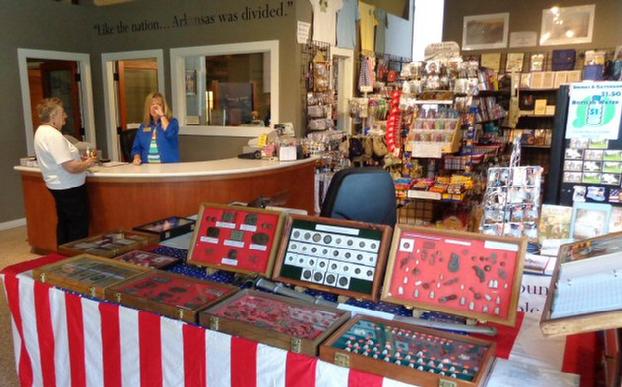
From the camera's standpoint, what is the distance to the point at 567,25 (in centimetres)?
722

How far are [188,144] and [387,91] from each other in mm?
3160

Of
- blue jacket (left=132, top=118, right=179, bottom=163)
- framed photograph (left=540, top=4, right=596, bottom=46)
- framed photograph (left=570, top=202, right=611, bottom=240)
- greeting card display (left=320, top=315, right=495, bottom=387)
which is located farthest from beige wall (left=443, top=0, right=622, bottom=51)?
greeting card display (left=320, top=315, right=495, bottom=387)

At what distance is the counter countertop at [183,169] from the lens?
4.08 m

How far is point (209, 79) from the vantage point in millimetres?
6723

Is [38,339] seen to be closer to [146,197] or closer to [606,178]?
[146,197]

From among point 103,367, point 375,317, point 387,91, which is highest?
point 387,91

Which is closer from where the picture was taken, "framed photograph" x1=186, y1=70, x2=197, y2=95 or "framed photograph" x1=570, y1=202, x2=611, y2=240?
"framed photograph" x1=570, y1=202, x2=611, y2=240

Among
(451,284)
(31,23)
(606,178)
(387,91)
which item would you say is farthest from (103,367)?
(387,91)

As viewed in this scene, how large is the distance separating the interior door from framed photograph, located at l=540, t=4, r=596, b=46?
23.5ft

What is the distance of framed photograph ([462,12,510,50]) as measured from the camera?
25.2 feet

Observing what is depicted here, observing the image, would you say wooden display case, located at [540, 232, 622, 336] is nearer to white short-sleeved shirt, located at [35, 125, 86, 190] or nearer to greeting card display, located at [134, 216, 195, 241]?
greeting card display, located at [134, 216, 195, 241]

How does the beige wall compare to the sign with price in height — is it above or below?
above

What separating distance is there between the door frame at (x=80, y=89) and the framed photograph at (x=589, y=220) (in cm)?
621

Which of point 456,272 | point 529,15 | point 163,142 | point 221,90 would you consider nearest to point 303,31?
point 221,90
